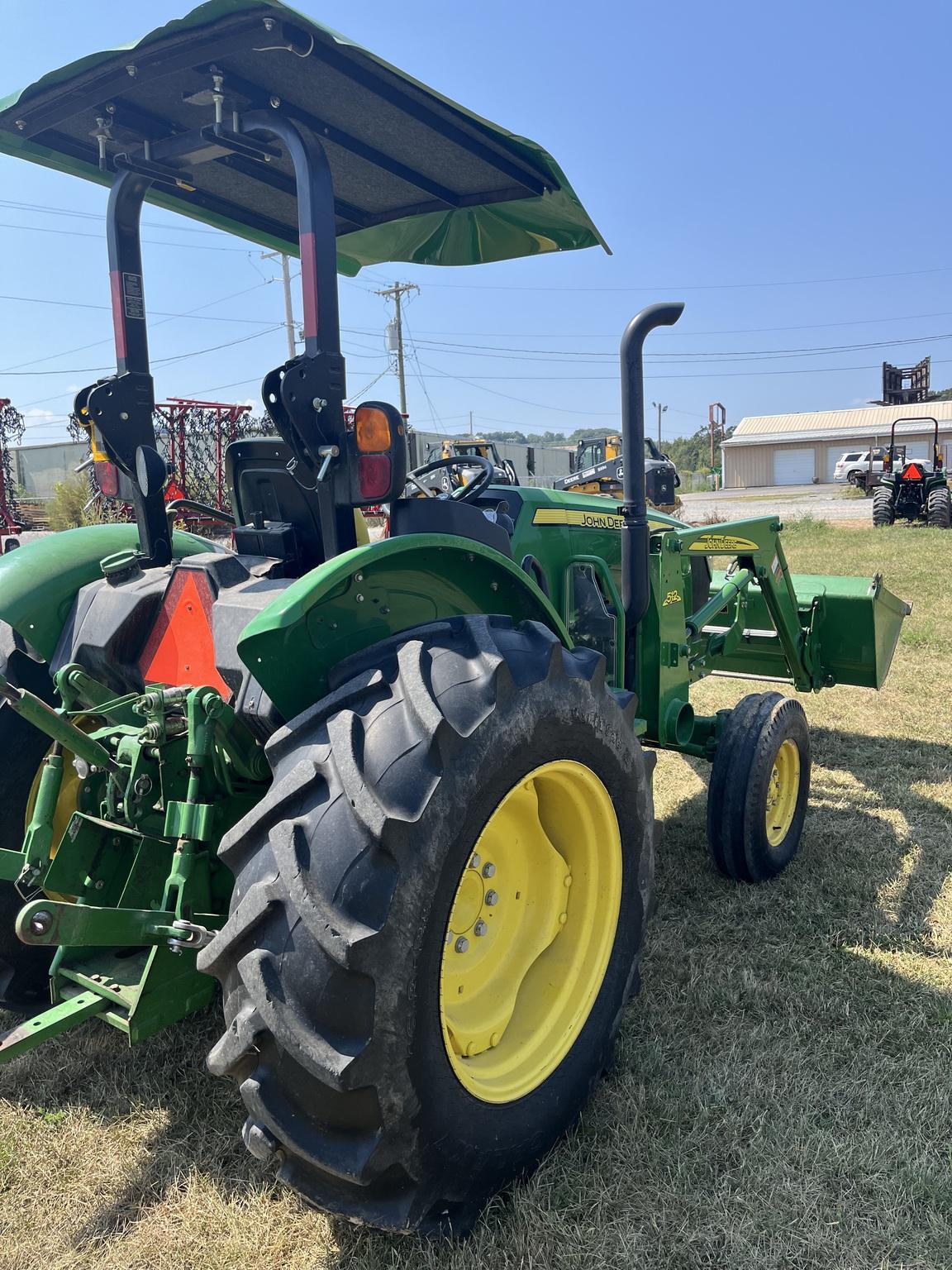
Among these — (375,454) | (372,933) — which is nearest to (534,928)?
(372,933)

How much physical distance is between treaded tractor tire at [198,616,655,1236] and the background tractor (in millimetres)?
10978

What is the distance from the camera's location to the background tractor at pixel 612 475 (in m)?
15.8

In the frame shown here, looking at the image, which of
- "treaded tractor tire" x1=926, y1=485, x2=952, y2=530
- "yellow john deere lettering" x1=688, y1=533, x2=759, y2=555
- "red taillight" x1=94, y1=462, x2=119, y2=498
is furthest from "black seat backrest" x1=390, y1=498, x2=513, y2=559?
"treaded tractor tire" x1=926, y1=485, x2=952, y2=530

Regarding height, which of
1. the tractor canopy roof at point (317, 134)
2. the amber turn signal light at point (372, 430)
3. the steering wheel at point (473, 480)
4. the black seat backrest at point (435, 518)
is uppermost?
the tractor canopy roof at point (317, 134)

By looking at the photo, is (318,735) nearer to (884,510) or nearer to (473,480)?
(473,480)

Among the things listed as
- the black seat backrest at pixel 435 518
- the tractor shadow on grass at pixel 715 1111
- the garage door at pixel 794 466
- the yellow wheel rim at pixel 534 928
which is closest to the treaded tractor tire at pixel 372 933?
the yellow wheel rim at pixel 534 928

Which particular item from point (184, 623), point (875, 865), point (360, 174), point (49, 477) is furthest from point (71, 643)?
point (49, 477)

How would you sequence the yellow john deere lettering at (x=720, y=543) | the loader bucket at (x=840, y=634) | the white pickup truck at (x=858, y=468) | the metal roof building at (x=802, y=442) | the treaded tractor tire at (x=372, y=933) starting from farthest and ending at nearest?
the metal roof building at (x=802, y=442) < the white pickup truck at (x=858, y=468) < the loader bucket at (x=840, y=634) < the yellow john deere lettering at (x=720, y=543) < the treaded tractor tire at (x=372, y=933)

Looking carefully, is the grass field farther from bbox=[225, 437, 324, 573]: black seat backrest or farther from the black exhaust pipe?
bbox=[225, 437, 324, 573]: black seat backrest

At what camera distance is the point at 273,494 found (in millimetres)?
2547

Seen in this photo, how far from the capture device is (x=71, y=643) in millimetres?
2684

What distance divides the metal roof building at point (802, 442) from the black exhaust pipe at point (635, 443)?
49.5m

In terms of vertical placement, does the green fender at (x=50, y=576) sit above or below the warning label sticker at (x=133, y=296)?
below

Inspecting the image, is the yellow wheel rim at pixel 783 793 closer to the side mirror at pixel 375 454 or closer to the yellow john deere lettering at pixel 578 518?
the yellow john deere lettering at pixel 578 518
